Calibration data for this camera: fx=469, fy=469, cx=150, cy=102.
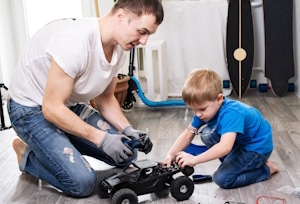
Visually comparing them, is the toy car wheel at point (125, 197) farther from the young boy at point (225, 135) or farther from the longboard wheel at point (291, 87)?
the longboard wheel at point (291, 87)

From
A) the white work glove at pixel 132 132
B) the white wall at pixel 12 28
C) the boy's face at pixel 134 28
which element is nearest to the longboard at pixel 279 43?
the white wall at pixel 12 28

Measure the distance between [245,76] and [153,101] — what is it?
0.76 m

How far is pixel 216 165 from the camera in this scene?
2.17m

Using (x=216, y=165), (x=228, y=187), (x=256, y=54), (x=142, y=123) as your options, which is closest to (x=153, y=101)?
(x=142, y=123)

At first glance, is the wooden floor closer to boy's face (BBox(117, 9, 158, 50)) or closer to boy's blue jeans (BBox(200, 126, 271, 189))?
boy's blue jeans (BBox(200, 126, 271, 189))

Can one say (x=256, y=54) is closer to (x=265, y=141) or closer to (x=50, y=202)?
(x=265, y=141)

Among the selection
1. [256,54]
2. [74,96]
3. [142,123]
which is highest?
[74,96]

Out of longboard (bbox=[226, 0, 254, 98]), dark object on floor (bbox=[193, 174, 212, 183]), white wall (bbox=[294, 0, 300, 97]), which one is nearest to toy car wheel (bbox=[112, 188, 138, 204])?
dark object on floor (bbox=[193, 174, 212, 183])

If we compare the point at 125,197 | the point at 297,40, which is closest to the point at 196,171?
the point at 125,197

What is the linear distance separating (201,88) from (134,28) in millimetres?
335

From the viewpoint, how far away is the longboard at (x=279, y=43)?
3488mm

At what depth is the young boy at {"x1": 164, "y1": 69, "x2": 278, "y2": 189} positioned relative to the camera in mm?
1778

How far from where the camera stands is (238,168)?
6.30 ft

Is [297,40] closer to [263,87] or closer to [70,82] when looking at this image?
[263,87]
